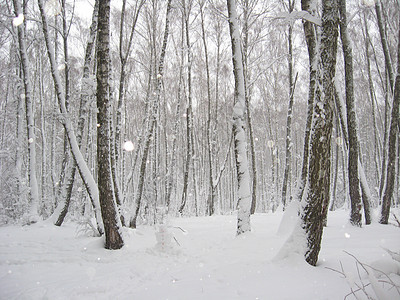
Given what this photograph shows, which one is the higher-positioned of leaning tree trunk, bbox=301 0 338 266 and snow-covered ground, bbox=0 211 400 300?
leaning tree trunk, bbox=301 0 338 266

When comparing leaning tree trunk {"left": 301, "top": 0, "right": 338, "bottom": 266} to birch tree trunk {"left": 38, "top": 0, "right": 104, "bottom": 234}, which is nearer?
leaning tree trunk {"left": 301, "top": 0, "right": 338, "bottom": 266}

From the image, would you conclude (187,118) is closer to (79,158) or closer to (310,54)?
(79,158)

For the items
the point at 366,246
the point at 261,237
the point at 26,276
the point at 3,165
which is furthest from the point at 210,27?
the point at 3,165

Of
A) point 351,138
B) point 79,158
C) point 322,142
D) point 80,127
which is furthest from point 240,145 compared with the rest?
→ point 80,127

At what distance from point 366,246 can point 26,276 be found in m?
5.33

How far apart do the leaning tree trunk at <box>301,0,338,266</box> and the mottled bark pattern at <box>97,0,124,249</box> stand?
3.43 m

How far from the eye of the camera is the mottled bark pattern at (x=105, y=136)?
4629mm

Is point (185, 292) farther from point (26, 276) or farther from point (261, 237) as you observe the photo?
point (261, 237)

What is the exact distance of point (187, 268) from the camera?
3.94 meters

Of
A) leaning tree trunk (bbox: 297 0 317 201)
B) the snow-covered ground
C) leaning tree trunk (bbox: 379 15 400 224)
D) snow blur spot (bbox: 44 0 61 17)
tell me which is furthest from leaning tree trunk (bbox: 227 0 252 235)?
snow blur spot (bbox: 44 0 61 17)

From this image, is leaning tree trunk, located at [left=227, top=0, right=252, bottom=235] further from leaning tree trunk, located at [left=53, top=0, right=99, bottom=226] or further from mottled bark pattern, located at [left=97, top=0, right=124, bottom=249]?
Result: leaning tree trunk, located at [left=53, top=0, right=99, bottom=226]

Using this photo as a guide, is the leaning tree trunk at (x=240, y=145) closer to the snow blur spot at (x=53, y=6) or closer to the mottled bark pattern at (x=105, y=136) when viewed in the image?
the mottled bark pattern at (x=105, y=136)

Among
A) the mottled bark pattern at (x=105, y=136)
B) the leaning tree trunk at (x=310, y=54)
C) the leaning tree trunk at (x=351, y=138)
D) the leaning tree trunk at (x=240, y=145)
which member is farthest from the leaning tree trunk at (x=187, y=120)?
the mottled bark pattern at (x=105, y=136)

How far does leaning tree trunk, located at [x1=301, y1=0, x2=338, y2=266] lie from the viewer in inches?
131
